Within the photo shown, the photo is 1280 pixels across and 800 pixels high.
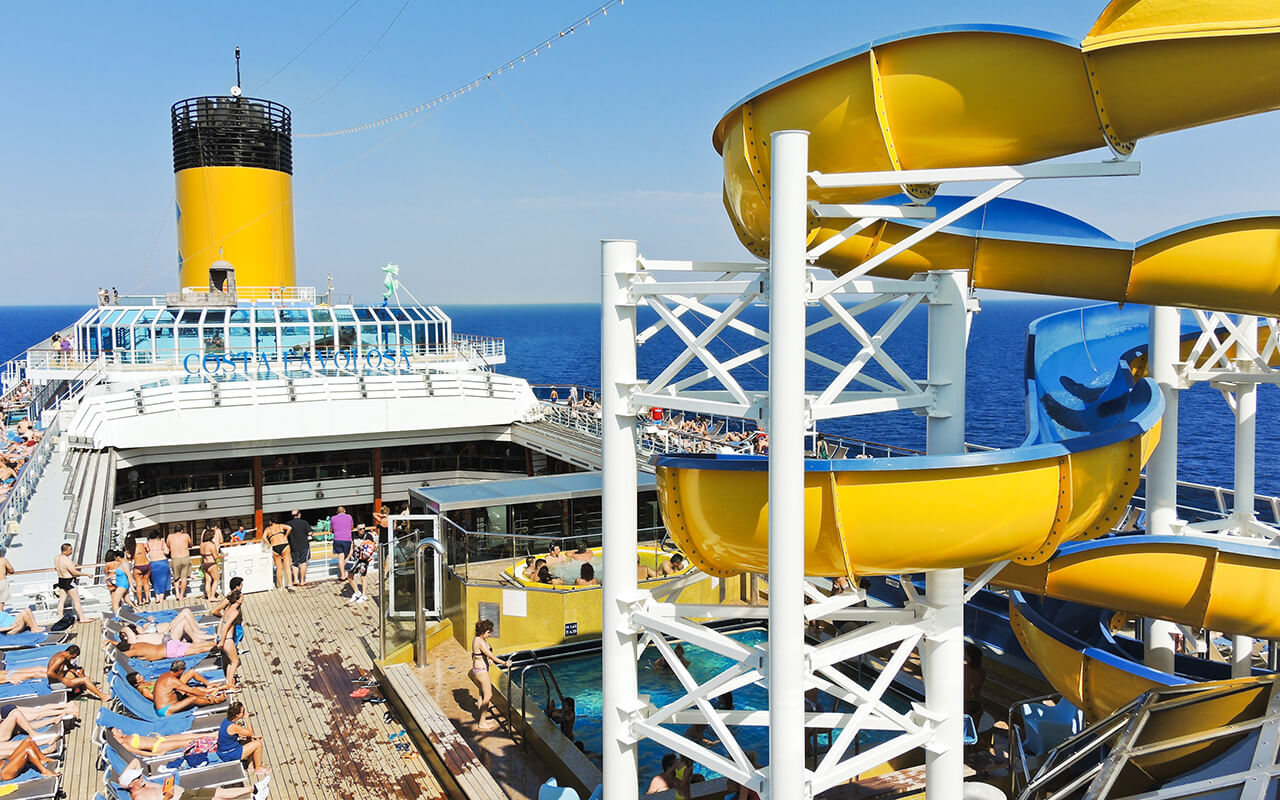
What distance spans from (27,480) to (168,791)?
38.5ft

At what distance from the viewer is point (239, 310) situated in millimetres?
28578

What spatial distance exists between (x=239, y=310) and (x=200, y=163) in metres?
7.11

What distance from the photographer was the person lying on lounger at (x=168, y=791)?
28.9 ft

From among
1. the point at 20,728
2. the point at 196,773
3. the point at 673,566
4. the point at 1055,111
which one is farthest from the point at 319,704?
the point at 1055,111

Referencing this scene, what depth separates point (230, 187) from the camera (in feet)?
107

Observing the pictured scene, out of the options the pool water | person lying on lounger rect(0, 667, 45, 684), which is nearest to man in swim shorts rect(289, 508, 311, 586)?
person lying on lounger rect(0, 667, 45, 684)

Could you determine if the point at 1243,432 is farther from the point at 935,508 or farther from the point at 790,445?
the point at 790,445

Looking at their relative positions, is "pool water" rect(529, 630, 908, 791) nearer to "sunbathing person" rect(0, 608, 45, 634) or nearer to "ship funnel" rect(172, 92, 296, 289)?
"sunbathing person" rect(0, 608, 45, 634)

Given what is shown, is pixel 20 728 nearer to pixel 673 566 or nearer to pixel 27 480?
pixel 673 566

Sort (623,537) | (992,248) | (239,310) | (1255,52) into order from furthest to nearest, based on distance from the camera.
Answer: (239,310) → (623,537) → (992,248) → (1255,52)

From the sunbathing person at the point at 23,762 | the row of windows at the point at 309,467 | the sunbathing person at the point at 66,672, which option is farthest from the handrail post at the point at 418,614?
the row of windows at the point at 309,467

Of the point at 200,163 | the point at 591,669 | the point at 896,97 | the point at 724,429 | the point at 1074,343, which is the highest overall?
the point at 200,163

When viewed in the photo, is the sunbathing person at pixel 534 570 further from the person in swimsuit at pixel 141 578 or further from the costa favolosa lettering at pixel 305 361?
the costa favolosa lettering at pixel 305 361

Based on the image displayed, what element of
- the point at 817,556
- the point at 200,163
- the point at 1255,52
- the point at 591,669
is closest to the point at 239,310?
the point at 200,163
